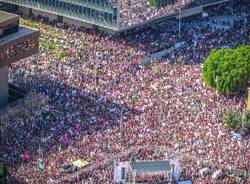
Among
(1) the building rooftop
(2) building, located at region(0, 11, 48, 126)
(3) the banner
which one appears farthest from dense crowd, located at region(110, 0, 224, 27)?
(3) the banner

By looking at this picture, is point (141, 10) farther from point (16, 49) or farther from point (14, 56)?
point (14, 56)

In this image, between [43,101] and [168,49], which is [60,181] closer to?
[43,101]

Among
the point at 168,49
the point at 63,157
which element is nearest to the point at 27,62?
the point at 168,49

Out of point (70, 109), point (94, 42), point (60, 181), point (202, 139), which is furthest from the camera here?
point (94, 42)

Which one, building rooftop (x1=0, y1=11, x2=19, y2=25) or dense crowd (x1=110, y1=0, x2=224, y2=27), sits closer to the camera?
building rooftop (x1=0, y1=11, x2=19, y2=25)

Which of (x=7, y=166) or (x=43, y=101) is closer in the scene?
(x=7, y=166)

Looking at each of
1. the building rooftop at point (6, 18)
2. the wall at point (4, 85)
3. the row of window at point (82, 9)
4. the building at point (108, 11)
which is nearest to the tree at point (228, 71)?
the building at point (108, 11)

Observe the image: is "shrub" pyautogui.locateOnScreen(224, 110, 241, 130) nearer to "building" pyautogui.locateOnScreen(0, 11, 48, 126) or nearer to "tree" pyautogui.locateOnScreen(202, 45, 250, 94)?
"tree" pyautogui.locateOnScreen(202, 45, 250, 94)
